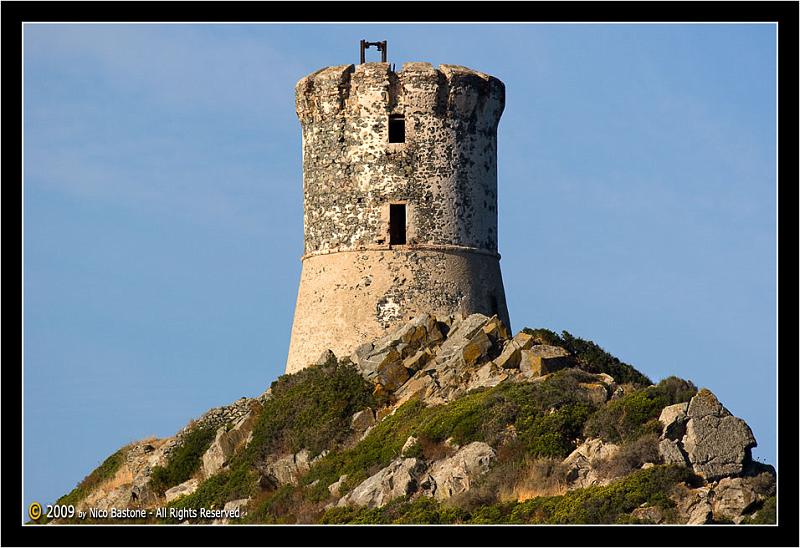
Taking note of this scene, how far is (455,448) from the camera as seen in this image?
113 ft

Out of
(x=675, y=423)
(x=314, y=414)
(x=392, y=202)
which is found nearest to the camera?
(x=675, y=423)

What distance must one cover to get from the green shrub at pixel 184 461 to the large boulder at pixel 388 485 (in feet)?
21.5

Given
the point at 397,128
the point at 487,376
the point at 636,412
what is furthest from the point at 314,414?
the point at 636,412

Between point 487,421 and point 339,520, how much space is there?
4.00 metres

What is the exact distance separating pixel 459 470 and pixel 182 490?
7.88 meters

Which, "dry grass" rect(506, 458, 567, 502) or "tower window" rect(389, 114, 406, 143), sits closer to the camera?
"dry grass" rect(506, 458, 567, 502)

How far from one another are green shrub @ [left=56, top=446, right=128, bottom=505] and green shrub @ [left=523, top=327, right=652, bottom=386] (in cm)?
1044

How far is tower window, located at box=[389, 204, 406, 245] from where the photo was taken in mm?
40344

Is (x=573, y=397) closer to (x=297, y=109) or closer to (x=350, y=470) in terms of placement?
(x=350, y=470)

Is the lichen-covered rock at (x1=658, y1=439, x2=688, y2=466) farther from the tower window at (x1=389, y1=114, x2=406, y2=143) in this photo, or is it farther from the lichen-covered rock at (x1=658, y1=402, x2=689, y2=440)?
the tower window at (x1=389, y1=114, x2=406, y2=143)

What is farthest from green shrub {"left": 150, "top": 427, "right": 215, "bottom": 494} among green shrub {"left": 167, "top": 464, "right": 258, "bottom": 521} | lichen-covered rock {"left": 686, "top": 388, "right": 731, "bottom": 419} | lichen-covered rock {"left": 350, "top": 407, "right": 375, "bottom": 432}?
lichen-covered rock {"left": 686, "top": 388, "right": 731, "bottom": 419}

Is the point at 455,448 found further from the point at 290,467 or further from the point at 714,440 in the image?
the point at 714,440

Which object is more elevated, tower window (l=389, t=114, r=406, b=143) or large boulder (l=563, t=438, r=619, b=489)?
tower window (l=389, t=114, r=406, b=143)
